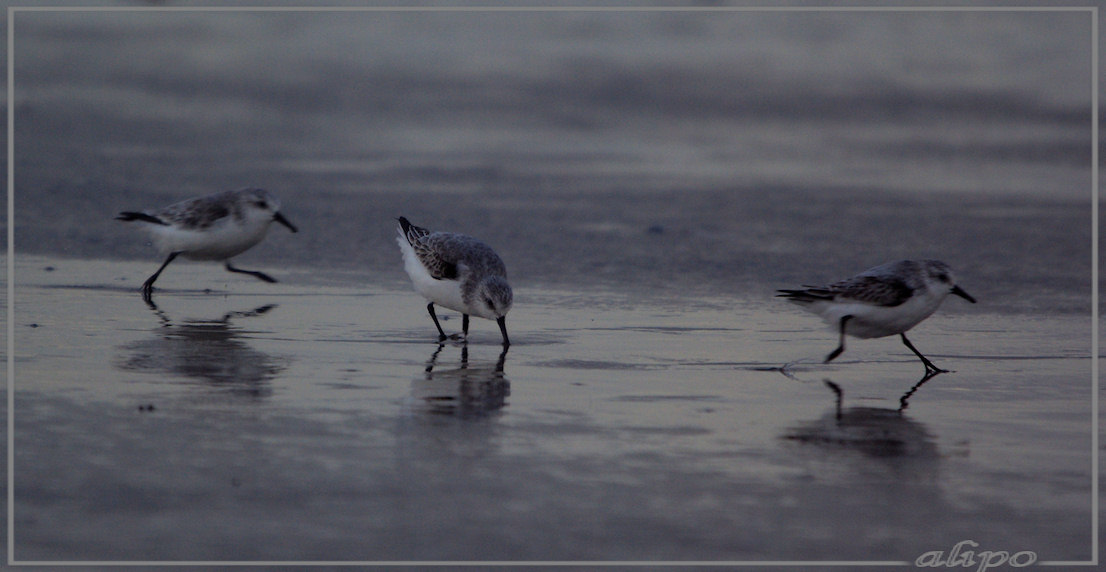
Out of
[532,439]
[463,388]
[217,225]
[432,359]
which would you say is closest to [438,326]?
[432,359]

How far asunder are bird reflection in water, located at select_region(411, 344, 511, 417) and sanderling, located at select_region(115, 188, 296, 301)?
3.18 meters

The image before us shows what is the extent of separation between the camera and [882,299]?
7.80 meters

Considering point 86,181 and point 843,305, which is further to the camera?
point 86,181

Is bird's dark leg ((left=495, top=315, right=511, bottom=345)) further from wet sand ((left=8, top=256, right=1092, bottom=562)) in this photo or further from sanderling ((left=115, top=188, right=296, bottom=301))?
sanderling ((left=115, top=188, right=296, bottom=301))

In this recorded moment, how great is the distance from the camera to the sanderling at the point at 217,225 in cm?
1035

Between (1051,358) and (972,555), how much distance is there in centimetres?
402

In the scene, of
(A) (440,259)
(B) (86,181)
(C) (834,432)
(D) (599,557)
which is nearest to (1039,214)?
(A) (440,259)

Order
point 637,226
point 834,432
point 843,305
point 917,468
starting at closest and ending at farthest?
point 917,468, point 834,432, point 843,305, point 637,226

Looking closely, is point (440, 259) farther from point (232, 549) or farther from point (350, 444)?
point (232, 549)

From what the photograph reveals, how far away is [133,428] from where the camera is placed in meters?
5.75

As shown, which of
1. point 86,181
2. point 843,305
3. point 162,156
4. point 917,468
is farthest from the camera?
point 162,156

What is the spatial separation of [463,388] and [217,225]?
13.6 ft

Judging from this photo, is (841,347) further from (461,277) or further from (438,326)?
(438,326)

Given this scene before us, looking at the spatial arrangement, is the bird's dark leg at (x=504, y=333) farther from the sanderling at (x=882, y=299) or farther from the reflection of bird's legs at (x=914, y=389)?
the reflection of bird's legs at (x=914, y=389)
